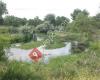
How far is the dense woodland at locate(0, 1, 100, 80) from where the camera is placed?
7.21 m

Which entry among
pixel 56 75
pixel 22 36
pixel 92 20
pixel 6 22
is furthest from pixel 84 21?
pixel 56 75

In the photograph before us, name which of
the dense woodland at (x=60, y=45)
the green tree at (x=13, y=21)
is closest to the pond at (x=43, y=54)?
the dense woodland at (x=60, y=45)

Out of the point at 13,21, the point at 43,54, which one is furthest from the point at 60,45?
the point at 13,21

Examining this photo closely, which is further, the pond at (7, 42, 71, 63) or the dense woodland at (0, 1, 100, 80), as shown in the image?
the pond at (7, 42, 71, 63)

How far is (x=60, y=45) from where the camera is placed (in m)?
32.8

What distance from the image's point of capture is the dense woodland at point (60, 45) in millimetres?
7215

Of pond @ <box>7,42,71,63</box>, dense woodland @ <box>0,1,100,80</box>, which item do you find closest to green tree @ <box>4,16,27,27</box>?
dense woodland @ <box>0,1,100,80</box>

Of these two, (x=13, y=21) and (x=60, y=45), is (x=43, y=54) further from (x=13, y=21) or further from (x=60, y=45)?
(x=13, y=21)

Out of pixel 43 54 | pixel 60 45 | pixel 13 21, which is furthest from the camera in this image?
pixel 13 21

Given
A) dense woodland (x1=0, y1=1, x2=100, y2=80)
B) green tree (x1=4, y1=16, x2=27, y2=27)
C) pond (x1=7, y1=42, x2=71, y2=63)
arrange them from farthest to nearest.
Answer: green tree (x1=4, y1=16, x2=27, y2=27)
pond (x1=7, y1=42, x2=71, y2=63)
dense woodland (x1=0, y1=1, x2=100, y2=80)

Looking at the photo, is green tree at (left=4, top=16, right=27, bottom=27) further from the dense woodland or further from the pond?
the pond

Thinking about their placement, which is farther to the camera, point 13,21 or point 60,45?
point 13,21

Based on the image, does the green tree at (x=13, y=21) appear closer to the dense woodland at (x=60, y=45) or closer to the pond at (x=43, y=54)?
the dense woodland at (x=60, y=45)

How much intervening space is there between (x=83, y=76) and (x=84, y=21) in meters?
25.3
